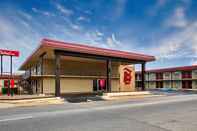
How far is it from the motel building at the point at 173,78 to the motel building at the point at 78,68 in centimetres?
2276

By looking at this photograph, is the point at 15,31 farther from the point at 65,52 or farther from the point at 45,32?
the point at 65,52

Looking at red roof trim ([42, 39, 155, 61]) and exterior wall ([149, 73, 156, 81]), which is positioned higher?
red roof trim ([42, 39, 155, 61])

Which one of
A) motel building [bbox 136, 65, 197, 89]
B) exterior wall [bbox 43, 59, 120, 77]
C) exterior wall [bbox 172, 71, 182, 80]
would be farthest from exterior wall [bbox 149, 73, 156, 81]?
exterior wall [bbox 43, 59, 120, 77]

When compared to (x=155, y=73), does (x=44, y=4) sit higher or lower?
higher

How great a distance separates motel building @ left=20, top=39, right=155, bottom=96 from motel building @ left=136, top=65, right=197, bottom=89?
22.8m

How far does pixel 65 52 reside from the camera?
20922 millimetres

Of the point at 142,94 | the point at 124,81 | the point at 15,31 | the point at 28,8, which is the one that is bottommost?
the point at 142,94

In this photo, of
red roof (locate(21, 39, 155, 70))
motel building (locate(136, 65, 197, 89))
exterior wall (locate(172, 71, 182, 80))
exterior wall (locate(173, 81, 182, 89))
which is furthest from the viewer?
exterior wall (locate(173, 81, 182, 89))

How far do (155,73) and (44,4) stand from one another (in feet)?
146

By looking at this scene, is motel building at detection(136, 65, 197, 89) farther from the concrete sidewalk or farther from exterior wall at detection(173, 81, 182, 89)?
the concrete sidewalk

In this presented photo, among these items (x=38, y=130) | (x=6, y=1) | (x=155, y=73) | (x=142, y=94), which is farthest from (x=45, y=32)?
(x=155, y=73)

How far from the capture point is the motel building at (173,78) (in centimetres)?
4709

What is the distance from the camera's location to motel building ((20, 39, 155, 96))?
67.6 ft

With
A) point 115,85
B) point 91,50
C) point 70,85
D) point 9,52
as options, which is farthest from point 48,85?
point 115,85
